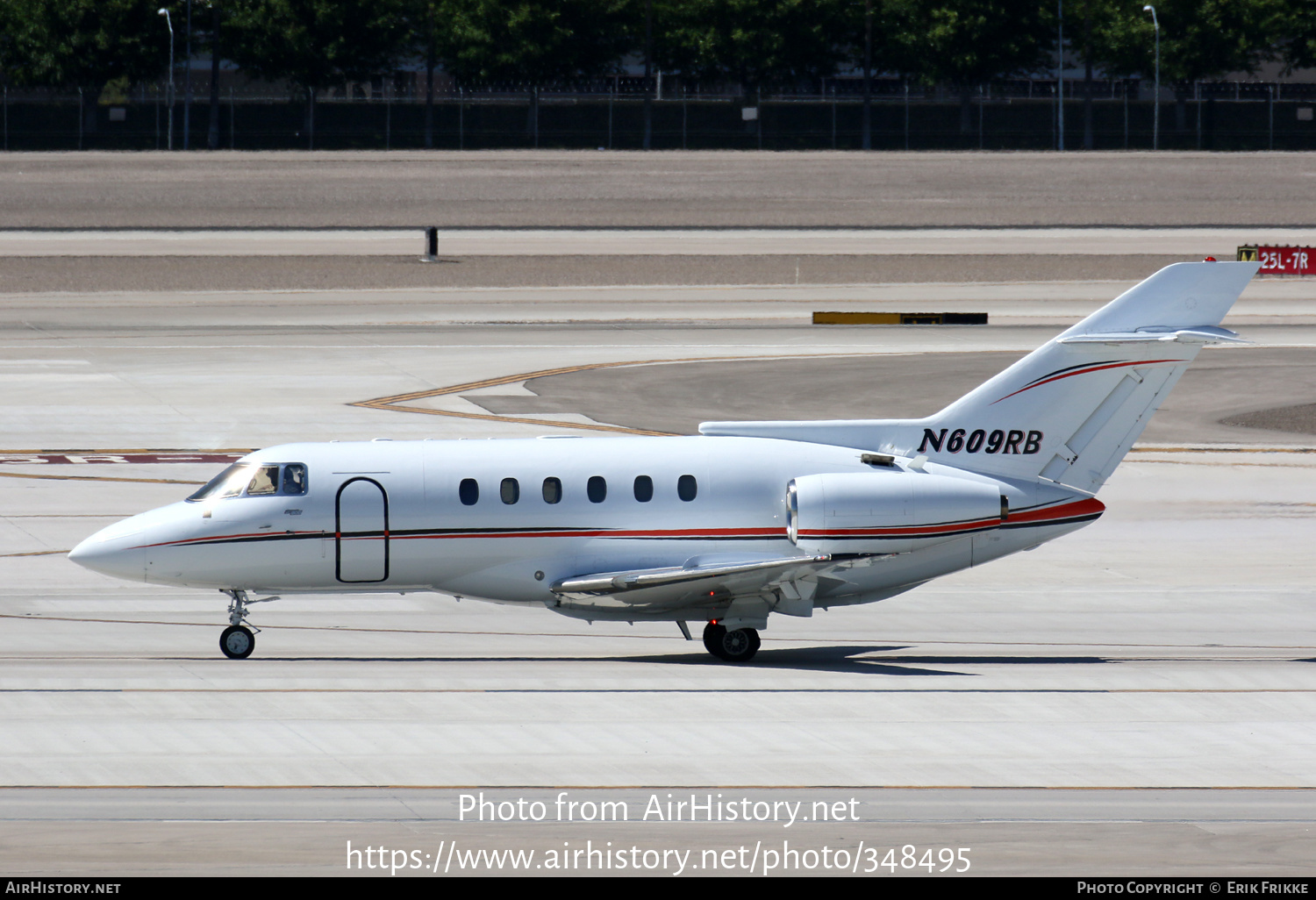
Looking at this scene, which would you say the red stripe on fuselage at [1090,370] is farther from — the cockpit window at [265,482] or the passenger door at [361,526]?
the cockpit window at [265,482]

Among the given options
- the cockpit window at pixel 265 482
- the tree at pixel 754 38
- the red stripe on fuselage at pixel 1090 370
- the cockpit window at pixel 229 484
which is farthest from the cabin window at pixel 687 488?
the tree at pixel 754 38

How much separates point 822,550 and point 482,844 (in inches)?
343

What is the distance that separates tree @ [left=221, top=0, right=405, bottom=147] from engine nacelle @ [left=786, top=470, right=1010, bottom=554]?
14102 centimetres

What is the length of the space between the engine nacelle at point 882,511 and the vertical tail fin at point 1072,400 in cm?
99

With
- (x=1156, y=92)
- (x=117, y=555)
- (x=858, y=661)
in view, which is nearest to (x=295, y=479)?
(x=117, y=555)

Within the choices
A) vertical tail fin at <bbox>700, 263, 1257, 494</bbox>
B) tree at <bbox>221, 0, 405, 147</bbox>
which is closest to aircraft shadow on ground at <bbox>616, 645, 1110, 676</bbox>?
vertical tail fin at <bbox>700, 263, 1257, 494</bbox>

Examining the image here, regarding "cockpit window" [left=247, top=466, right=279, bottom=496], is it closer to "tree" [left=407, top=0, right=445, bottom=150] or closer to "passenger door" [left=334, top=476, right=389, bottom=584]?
"passenger door" [left=334, top=476, right=389, bottom=584]

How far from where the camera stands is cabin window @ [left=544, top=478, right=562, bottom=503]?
924 inches

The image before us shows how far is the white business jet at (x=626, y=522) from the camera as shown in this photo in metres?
23.1

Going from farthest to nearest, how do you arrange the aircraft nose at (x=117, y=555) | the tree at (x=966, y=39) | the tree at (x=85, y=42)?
the tree at (x=966, y=39), the tree at (x=85, y=42), the aircraft nose at (x=117, y=555)

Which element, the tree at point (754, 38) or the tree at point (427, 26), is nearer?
the tree at point (754, 38)

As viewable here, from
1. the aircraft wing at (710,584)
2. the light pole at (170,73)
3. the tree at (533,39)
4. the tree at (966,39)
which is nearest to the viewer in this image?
the aircraft wing at (710,584)

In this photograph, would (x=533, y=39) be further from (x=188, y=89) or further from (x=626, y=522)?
(x=626, y=522)
